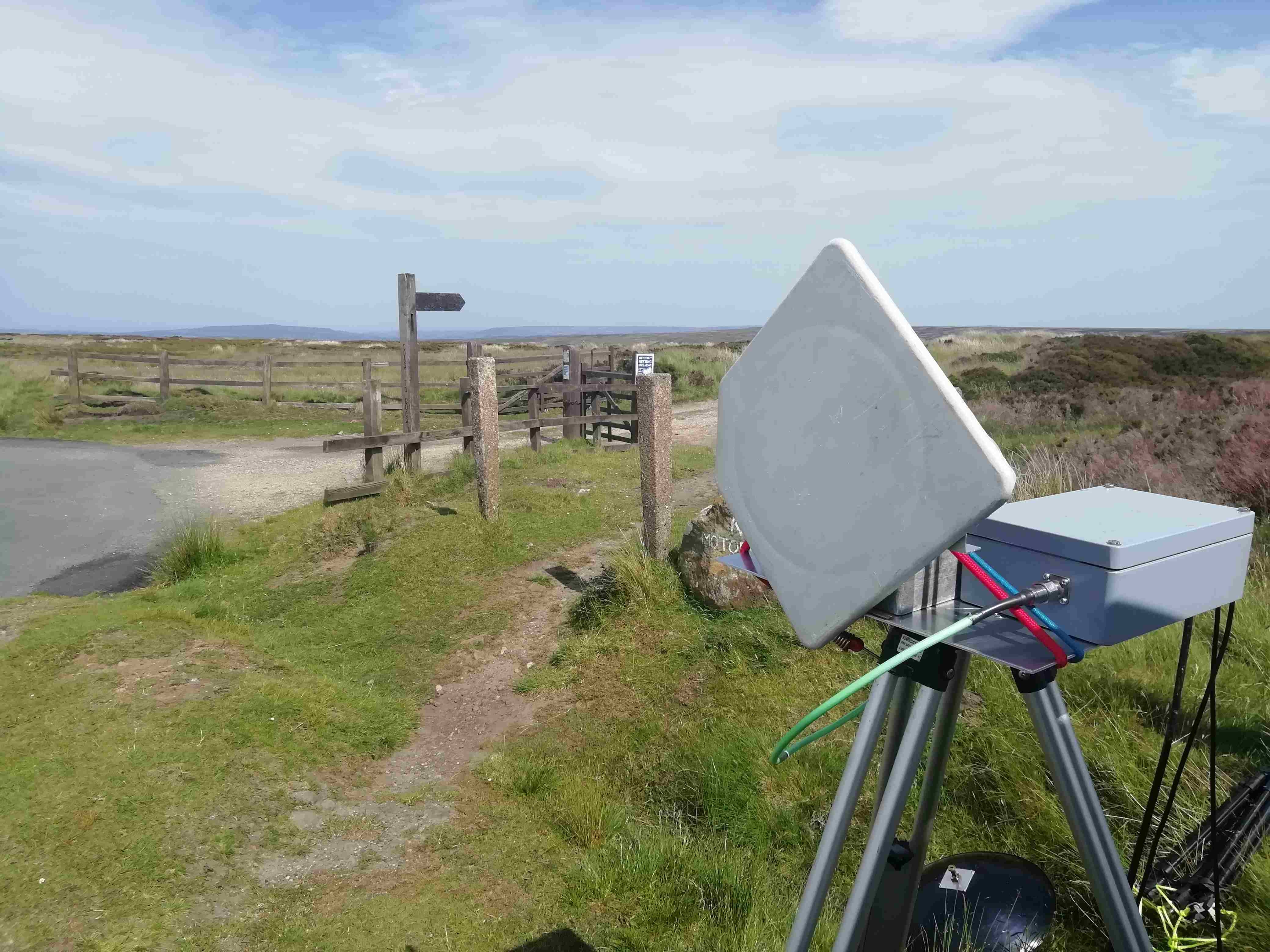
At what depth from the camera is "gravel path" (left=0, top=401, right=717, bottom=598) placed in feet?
28.7

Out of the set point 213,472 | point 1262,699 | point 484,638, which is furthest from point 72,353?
point 1262,699

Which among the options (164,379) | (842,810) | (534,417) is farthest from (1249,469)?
(164,379)

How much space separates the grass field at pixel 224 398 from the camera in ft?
60.4

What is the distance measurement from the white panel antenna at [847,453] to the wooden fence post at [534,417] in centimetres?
1039

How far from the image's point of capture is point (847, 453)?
4.22 feet

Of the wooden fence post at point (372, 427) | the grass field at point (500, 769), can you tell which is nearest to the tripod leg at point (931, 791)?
the grass field at point (500, 769)

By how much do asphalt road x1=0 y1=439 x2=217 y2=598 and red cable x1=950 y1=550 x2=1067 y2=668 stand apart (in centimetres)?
861

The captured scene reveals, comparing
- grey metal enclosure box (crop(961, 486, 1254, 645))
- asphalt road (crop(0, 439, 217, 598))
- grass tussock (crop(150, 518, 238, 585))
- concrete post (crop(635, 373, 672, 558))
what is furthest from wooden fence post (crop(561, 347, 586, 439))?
grey metal enclosure box (crop(961, 486, 1254, 645))

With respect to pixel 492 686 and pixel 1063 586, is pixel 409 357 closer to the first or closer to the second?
pixel 492 686

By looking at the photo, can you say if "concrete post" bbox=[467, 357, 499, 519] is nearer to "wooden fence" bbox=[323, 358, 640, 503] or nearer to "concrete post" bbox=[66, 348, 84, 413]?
"wooden fence" bbox=[323, 358, 640, 503]

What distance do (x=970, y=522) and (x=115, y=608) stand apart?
6.47 m

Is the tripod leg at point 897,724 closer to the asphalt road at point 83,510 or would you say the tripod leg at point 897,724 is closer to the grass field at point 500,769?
the grass field at point 500,769

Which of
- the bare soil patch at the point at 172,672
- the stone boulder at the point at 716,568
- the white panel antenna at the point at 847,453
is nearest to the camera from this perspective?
the white panel antenna at the point at 847,453

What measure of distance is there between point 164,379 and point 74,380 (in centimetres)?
205
